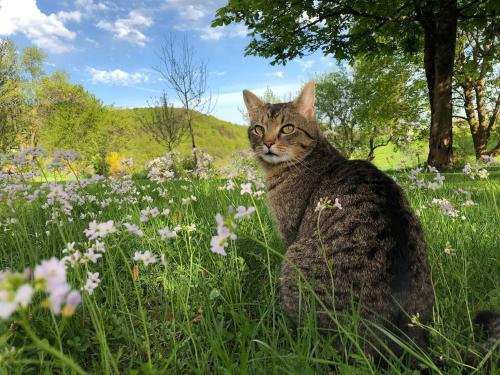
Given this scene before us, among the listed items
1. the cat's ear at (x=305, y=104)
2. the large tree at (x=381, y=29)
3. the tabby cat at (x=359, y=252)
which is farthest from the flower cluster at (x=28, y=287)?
the large tree at (x=381, y=29)

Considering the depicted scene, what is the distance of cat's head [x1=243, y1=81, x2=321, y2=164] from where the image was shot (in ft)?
16.0

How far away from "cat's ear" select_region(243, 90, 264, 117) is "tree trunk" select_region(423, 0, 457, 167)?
16.4 metres

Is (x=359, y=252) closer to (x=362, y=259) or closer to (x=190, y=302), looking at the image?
(x=362, y=259)

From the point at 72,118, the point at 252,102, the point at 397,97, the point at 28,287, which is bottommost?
the point at 28,287

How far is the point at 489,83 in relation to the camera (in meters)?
34.4

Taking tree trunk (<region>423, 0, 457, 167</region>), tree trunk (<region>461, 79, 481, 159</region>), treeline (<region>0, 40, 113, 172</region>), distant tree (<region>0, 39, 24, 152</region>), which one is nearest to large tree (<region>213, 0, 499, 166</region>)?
tree trunk (<region>423, 0, 457, 167</region>)

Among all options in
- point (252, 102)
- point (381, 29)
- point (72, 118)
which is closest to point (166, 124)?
point (381, 29)

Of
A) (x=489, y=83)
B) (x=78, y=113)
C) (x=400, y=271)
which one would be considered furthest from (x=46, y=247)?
(x=78, y=113)

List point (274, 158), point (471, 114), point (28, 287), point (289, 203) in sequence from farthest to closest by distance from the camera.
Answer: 1. point (471, 114)
2. point (274, 158)
3. point (289, 203)
4. point (28, 287)

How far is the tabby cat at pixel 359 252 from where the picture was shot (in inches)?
96.7

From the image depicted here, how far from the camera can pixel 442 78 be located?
713 inches

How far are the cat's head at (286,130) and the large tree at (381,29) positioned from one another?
15937 mm

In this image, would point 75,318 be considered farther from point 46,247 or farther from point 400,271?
point 400,271

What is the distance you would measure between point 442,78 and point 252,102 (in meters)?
16.6
